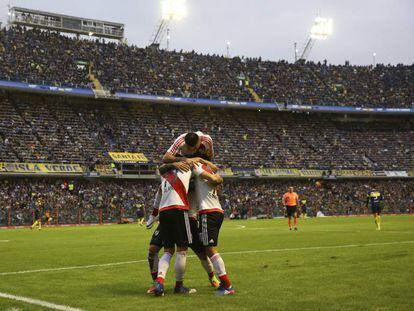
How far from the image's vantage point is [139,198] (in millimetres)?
49719

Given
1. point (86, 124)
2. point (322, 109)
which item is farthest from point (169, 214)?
point (322, 109)

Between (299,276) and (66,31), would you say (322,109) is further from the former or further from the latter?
(299,276)

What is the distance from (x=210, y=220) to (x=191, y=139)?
1173 mm

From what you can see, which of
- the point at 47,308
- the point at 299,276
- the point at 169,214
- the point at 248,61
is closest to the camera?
the point at 47,308

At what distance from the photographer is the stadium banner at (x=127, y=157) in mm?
52312

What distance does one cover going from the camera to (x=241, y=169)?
58.4m

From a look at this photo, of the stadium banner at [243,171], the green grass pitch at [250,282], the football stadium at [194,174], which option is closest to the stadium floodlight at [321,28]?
the football stadium at [194,174]

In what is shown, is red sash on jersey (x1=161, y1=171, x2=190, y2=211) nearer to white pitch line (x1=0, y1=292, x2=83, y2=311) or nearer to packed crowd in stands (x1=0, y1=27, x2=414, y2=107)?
white pitch line (x1=0, y1=292, x2=83, y2=311)

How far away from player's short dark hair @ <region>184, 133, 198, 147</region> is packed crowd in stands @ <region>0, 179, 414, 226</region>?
110ft

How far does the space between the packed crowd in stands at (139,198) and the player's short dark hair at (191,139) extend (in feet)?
110

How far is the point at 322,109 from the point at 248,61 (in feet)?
39.4

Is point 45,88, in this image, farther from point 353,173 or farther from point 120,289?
point 120,289

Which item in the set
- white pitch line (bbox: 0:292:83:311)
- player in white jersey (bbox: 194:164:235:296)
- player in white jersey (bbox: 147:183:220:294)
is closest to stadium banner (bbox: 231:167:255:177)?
player in white jersey (bbox: 147:183:220:294)

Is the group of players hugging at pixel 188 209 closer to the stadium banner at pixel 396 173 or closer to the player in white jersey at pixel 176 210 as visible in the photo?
the player in white jersey at pixel 176 210
